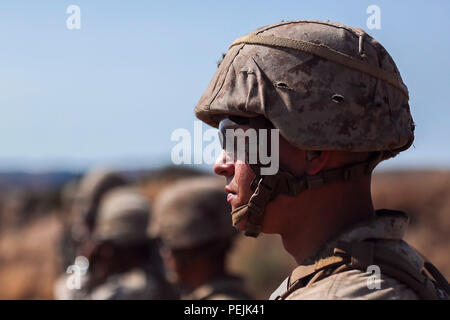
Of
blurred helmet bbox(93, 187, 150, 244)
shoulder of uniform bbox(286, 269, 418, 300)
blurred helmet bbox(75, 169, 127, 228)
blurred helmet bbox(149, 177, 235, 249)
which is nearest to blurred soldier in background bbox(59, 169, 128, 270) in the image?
blurred helmet bbox(75, 169, 127, 228)

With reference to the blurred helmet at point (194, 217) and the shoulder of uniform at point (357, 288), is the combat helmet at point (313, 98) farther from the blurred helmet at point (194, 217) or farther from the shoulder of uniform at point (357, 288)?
the blurred helmet at point (194, 217)

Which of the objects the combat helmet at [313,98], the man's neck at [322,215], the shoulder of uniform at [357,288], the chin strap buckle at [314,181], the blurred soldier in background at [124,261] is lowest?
the blurred soldier in background at [124,261]

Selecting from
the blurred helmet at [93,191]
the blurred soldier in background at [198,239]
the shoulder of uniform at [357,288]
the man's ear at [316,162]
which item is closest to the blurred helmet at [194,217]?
the blurred soldier in background at [198,239]

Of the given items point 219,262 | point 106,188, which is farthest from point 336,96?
point 106,188

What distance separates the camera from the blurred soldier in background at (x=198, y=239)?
759cm

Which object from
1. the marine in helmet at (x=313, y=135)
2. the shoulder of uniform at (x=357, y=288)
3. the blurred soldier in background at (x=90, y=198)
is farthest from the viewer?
the blurred soldier in background at (x=90, y=198)

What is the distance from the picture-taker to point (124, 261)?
33.5 feet

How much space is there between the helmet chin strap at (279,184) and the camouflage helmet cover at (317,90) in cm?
14

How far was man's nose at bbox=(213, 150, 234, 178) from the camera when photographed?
399 centimetres

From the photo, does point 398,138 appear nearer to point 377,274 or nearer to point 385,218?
point 385,218

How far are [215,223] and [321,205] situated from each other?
4.31 meters

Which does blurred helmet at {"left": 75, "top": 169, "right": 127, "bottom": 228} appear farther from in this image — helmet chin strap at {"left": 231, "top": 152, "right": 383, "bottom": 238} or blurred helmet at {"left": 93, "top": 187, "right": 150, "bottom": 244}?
helmet chin strap at {"left": 231, "top": 152, "right": 383, "bottom": 238}

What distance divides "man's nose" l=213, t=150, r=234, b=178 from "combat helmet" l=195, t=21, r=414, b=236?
0.55ft
